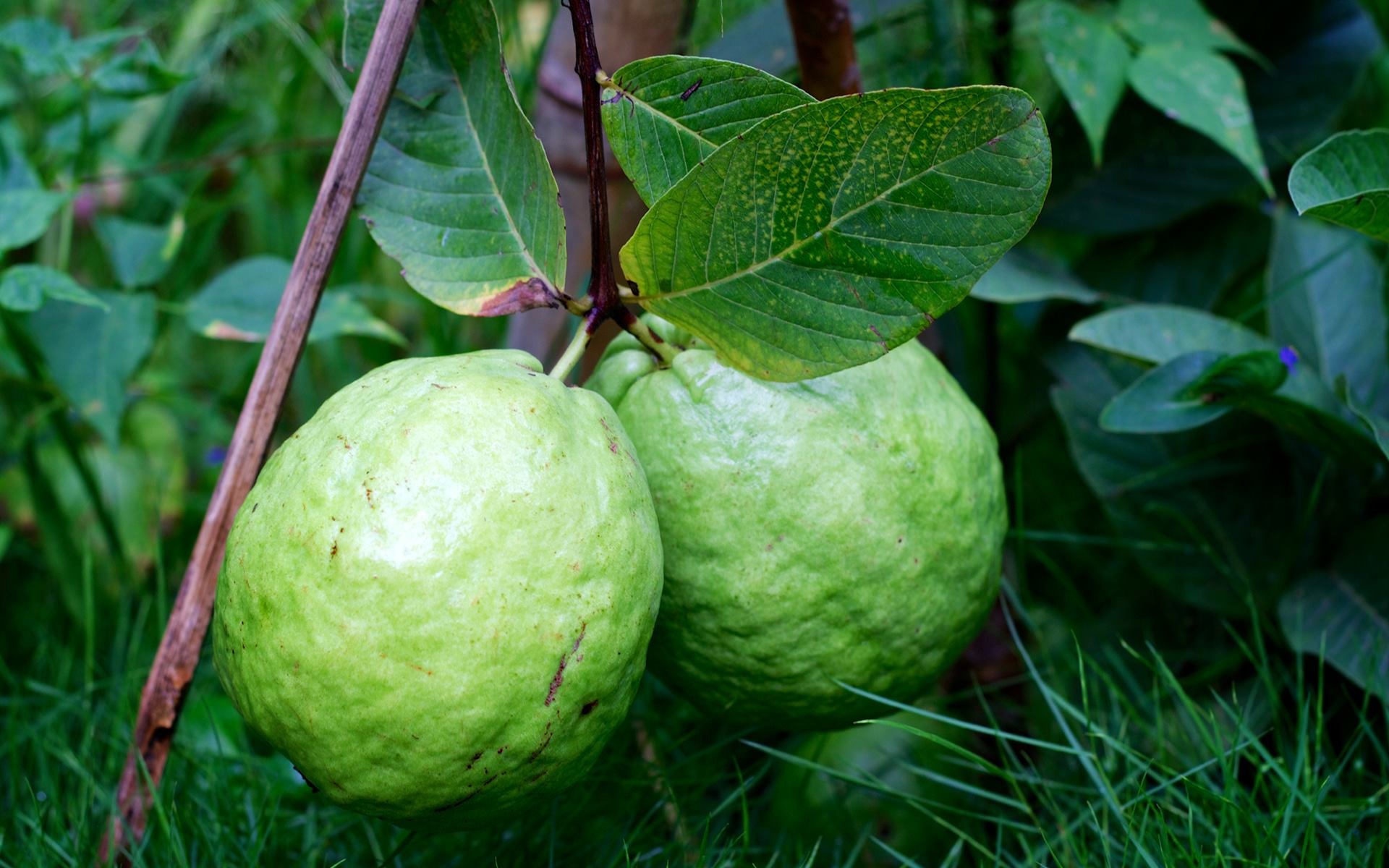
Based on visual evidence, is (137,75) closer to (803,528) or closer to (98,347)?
(98,347)

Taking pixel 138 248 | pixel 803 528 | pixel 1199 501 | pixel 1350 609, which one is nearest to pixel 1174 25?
pixel 1199 501

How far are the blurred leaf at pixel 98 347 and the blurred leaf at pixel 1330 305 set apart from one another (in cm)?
183

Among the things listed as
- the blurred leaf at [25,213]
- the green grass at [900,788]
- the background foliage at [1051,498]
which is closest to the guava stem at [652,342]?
the background foliage at [1051,498]

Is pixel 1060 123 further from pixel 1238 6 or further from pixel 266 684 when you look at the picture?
pixel 266 684

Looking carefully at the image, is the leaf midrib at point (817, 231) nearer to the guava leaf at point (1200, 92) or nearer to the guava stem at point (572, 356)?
the guava stem at point (572, 356)

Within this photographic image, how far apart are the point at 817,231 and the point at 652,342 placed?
0.24 metres

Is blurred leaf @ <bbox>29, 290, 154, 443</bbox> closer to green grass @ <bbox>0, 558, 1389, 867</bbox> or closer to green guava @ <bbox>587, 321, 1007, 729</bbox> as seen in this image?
green grass @ <bbox>0, 558, 1389, 867</bbox>

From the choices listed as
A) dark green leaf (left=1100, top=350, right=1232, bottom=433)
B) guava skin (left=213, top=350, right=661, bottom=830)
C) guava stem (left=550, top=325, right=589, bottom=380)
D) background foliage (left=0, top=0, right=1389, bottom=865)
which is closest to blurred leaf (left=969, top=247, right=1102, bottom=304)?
background foliage (left=0, top=0, right=1389, bottom=865)

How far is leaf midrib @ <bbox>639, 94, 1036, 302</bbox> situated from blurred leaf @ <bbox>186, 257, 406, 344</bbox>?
0.85 m

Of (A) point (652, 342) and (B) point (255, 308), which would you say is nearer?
(A) point (652, 342)

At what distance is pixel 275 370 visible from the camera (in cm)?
118

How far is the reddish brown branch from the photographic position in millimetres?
1468

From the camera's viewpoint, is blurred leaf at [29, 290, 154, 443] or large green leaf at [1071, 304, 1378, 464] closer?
large green leaf at [1071, 304, 1378, 464]

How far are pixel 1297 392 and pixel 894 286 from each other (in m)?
0.79
